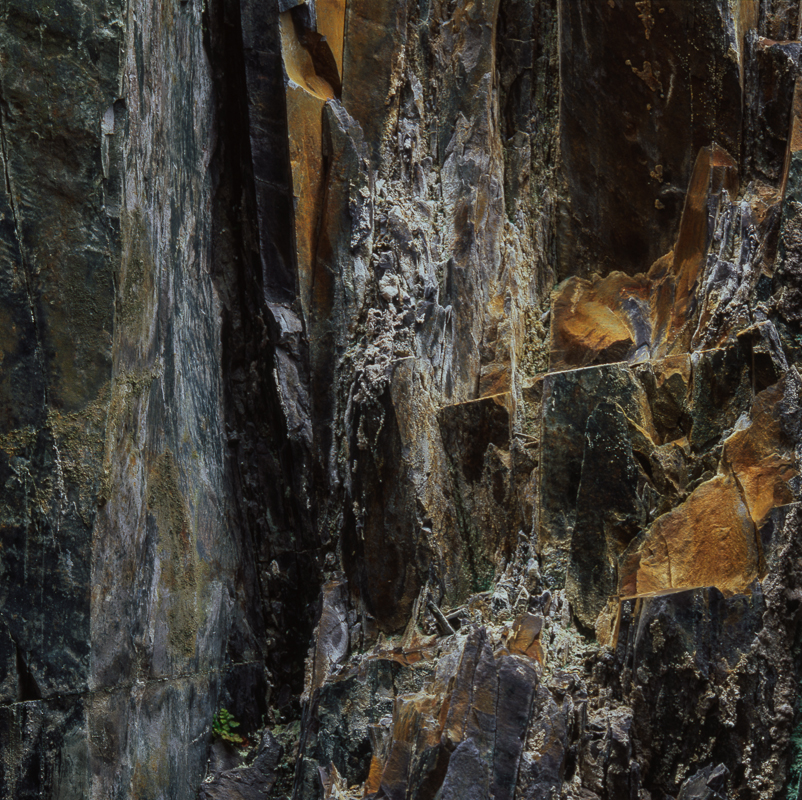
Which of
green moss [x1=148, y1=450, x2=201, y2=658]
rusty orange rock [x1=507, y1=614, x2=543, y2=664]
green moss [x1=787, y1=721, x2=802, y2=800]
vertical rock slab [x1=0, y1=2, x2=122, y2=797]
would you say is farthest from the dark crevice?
green moss [x1=787, y1=721, x2=802, y2=800]

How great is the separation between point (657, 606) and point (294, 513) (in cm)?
204

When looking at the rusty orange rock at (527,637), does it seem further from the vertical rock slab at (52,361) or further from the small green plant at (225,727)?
the vertical rock slab at (52,361)

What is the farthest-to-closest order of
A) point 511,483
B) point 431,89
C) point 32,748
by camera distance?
point 431,89 < point 511,483 < point 32,748

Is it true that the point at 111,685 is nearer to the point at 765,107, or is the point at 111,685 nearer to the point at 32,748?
the point at 32,748

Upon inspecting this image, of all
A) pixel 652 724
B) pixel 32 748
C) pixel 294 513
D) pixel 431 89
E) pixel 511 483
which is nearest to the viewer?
pixel 652 724

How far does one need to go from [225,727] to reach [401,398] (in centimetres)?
202

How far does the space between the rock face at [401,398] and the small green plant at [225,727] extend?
0.8 inches

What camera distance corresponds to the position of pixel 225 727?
446 centimetres

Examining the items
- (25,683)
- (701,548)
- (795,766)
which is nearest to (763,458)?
(701,548)

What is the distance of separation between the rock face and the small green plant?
0.07 ft

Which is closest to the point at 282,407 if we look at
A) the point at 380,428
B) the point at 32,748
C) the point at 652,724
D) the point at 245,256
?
the point at 380,428

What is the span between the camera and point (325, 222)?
184 inches

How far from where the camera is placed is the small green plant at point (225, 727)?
4.44 meters

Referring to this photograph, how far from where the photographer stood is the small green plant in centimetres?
444
